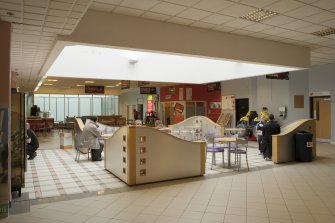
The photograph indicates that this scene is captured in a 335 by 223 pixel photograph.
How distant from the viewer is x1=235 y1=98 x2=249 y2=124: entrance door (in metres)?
15.9

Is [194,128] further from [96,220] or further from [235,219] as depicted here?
[96,220]

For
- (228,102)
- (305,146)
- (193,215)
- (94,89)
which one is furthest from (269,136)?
(94,89)

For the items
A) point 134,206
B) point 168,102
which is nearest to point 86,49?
point 134,206

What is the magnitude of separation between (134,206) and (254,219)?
1.87m

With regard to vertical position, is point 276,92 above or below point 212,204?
above

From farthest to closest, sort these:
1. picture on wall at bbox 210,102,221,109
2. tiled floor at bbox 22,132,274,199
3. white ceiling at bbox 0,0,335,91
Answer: picture on wall at bbox 210,102,221,109 → tiled floor at bbox 22,132,274,199 → white ceiling at bbox 0,0,335,91

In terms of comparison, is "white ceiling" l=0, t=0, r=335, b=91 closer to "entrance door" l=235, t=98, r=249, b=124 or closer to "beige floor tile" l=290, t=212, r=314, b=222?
"beige floor tile" l=290, t=212, r=314, b=222

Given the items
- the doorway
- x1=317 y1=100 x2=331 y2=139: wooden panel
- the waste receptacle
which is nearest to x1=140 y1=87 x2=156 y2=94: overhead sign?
the doorway

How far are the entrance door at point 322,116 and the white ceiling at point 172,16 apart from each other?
19.7ft

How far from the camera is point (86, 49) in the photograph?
9055mm

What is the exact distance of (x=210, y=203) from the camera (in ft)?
15.5

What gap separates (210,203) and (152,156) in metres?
1.74

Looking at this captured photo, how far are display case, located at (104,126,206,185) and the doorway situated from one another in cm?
863

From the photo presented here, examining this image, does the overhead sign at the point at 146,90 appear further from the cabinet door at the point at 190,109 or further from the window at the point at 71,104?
the window at the point at 71,104
